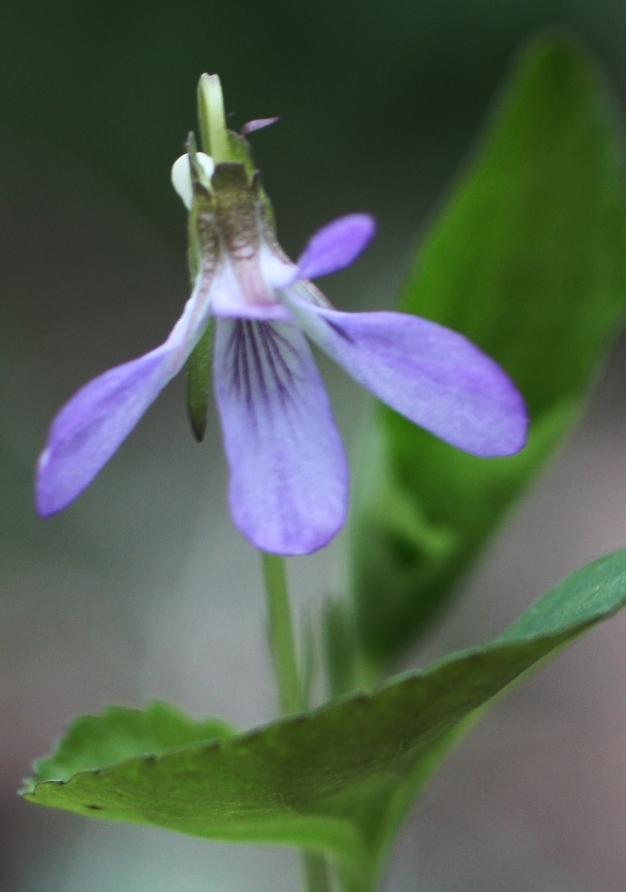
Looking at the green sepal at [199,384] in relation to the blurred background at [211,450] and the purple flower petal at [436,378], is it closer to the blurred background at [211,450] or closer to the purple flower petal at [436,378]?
the purple flower petal at [436,378]

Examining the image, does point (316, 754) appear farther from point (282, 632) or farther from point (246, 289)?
point (246, 289)

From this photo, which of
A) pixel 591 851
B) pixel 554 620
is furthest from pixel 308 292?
pixel 591 851

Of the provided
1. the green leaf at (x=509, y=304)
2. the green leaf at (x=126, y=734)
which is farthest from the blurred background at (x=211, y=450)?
the green leaf at (x=126, y=734)

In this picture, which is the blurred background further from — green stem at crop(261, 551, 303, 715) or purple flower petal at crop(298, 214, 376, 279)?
purple flower petal at crop(298, 214, 376, 279)

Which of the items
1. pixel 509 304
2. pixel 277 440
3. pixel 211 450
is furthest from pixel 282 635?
pixel 211 450

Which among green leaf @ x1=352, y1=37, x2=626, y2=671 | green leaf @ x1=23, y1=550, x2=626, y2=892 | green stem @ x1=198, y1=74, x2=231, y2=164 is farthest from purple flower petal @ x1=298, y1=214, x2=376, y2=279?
green leaf @ x1=352, y1=37, x2=626, y2=671
